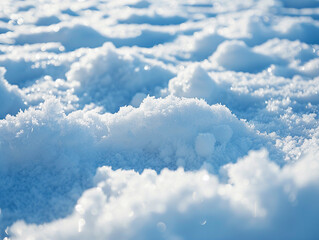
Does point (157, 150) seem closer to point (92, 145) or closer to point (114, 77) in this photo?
point (92, 145)

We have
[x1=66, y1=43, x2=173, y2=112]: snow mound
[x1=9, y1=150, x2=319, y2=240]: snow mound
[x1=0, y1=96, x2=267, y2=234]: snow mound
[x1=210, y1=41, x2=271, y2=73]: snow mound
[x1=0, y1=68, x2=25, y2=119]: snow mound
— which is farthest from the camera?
[x1=210, y1=41, x2=271, y2=73]: snow mound

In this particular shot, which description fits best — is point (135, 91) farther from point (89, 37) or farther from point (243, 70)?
point (89, 37)

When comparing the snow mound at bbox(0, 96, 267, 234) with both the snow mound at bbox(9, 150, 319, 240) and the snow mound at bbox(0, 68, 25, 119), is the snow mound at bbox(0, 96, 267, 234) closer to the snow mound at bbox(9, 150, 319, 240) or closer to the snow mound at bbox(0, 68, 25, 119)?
the snow mound at bbox(9, 150, 319, 240)

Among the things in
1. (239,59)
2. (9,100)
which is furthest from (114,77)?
(239,59)

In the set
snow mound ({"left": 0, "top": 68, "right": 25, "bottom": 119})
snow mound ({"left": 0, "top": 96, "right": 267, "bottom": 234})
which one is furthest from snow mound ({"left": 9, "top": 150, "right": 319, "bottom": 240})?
snow mound ({"left": 0, "top": 68, "right": 25, "bottom": 119})

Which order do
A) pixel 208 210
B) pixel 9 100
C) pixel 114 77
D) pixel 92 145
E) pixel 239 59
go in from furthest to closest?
pixel 239 59
pixel 114 77
pixel 9 100
pixel 92 145
pixel 208 210

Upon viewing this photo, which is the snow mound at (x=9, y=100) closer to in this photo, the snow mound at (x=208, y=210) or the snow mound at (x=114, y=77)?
the snow mound at (x=114, y=77)

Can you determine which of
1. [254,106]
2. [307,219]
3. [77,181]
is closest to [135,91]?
[254,106]

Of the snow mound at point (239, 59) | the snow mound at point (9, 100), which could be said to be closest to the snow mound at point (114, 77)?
the snow mound at point (9, 100)

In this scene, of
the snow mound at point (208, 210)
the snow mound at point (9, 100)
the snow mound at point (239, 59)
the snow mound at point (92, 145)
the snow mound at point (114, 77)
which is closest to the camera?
the snow mound at point (208, 210)
